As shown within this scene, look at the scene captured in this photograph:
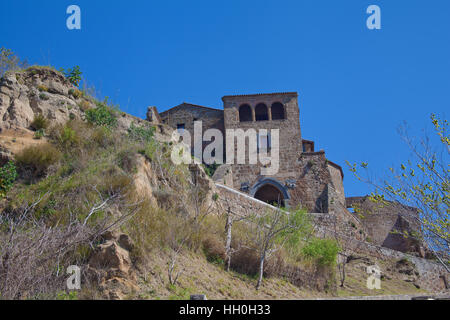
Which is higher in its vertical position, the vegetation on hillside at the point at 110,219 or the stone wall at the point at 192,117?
the stone wall at the point at 192,117

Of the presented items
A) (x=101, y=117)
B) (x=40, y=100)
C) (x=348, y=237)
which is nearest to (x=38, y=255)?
(x=40, y=100)

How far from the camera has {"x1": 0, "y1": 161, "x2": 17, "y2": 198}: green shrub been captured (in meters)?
12.2

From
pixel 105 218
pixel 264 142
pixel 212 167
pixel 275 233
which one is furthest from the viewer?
pixel 264 142

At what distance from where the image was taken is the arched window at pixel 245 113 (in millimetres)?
32934

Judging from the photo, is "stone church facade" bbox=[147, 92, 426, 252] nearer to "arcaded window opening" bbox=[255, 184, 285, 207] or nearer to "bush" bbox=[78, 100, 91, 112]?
"arcaded window opening" bbox=[255, 184, 285, 207]

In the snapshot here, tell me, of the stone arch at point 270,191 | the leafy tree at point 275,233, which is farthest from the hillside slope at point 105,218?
the stone arch at point 270,191

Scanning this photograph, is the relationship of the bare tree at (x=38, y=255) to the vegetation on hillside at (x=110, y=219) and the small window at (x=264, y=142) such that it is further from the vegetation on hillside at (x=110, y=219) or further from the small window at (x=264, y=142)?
the small window at (x=264, y=142)

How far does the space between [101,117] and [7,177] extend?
5.76 meters

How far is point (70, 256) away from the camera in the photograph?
33.0 feet

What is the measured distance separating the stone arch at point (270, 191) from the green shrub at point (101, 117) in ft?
45.8

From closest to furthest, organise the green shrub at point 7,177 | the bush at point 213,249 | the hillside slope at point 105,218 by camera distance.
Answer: the hillside slope at point 105,218 < the green shrub at point 7,177 < the bush at point 213,249

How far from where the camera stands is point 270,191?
31.0 metres

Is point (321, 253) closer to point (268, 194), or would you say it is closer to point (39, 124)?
point (39, 124)

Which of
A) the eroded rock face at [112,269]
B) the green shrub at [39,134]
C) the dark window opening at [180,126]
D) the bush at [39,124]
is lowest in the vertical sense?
the eroded rock face at [112,269]
